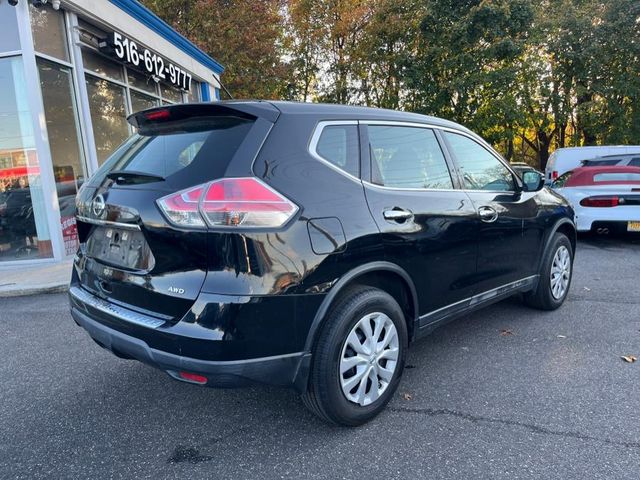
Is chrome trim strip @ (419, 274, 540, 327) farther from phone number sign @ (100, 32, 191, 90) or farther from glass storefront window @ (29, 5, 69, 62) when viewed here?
phone number sign @ (100, 32, 191, 90)

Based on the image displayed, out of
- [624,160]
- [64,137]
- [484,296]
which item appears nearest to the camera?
[484,296]

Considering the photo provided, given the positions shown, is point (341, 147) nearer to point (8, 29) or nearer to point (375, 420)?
point (375, 420)

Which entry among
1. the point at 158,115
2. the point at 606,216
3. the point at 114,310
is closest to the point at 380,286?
the point at 114,310

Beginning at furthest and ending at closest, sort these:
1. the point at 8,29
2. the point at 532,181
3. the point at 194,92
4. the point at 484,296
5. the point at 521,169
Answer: the point at 194,92, the point at 521,169, the point at 8,29, the point at 532,181, the point at 484,296

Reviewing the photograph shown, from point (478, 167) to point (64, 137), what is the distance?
6995 millimetres

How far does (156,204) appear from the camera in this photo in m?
2.20

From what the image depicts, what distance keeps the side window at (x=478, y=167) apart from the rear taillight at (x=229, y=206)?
1776mm

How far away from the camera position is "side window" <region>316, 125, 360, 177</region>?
246cm

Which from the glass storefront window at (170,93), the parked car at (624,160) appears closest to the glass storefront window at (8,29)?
the glass storefront window at (170,93)

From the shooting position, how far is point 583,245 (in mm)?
8141

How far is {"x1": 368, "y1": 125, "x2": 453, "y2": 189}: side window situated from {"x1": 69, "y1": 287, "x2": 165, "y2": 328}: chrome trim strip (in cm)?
142

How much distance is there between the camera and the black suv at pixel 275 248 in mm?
2092

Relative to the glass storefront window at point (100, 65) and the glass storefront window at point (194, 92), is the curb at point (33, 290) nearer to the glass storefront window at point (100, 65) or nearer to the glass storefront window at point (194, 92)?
the glass storefront window at point (100, 65)

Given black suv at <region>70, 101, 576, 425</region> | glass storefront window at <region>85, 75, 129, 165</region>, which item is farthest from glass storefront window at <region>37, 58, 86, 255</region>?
black suv at <region>70, 101, 576, 425</region>
